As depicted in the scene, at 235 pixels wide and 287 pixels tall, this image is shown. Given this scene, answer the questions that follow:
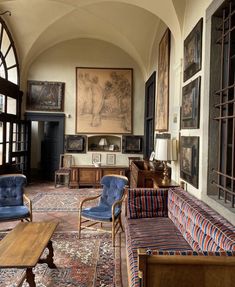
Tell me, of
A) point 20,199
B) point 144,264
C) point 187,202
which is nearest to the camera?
point 144,264

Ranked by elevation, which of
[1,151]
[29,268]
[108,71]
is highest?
[108,71]

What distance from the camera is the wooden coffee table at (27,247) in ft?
7.09

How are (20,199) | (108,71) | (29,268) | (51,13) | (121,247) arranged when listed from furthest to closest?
1. (108,71)
2. (51,13)
3. (20,199)
4. (121,247)
5. (29,268)

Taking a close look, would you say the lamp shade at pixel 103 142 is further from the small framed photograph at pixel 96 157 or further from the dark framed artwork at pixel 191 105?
the dark framed artwork at pixel 191 105

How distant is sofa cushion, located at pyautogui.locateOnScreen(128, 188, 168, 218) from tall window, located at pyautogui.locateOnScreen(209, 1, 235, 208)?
0.72 m

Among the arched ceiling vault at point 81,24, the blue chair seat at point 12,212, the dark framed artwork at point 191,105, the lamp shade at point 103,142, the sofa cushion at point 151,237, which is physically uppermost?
the arched ceiling vault at point 81,24

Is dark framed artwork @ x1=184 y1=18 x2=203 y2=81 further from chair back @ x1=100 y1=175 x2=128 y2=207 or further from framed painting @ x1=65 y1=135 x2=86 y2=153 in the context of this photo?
framed painting @ x1=65 y1=135 x2=86 y2=153

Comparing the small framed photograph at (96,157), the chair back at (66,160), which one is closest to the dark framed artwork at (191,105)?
the small framed photograph at (96,157)

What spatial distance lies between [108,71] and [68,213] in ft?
16.0

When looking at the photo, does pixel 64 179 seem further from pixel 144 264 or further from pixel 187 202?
pixel 144 264

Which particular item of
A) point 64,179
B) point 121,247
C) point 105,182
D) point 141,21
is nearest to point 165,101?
point 105,182

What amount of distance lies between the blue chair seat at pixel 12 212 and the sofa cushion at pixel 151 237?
164 cm

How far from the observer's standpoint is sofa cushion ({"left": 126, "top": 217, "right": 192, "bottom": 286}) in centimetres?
229

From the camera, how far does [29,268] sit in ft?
7.10
